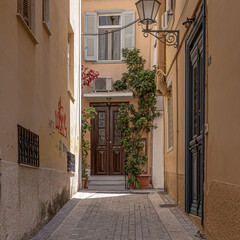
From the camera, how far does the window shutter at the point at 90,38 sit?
52.6ft

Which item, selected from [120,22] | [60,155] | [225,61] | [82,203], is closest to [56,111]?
[60,155]

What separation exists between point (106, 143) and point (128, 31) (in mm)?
3950

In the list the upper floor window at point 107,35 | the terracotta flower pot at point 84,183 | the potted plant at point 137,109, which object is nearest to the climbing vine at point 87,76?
the upper floor window at point 107,35

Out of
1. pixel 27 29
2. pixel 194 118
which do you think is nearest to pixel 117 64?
pixel 194 118

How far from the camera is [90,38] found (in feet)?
53.0

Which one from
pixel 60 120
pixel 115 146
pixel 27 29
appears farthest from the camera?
pixel 115 146

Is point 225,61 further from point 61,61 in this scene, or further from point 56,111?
point 61,61

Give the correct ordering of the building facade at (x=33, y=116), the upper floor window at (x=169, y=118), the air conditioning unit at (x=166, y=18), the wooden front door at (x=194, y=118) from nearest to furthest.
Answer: the building facade at (x=33, y=116) → the wooden front door at (x=194, y=118) → the air conditioning unit at (x=166, y=18) → the upper floor window at (x=169, y=118)

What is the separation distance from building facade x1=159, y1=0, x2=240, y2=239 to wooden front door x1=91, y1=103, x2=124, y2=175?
610 centimetres

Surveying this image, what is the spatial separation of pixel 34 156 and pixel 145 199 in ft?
14.6

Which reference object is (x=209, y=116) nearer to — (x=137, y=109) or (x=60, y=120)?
(x=60, y=120)

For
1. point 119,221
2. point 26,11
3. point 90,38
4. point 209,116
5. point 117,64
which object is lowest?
point 119,221

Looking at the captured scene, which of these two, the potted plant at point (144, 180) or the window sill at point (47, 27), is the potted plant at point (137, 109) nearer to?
the potted plant at point (144, 180)

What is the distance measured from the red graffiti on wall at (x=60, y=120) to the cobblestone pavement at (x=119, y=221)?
143 centimetres
